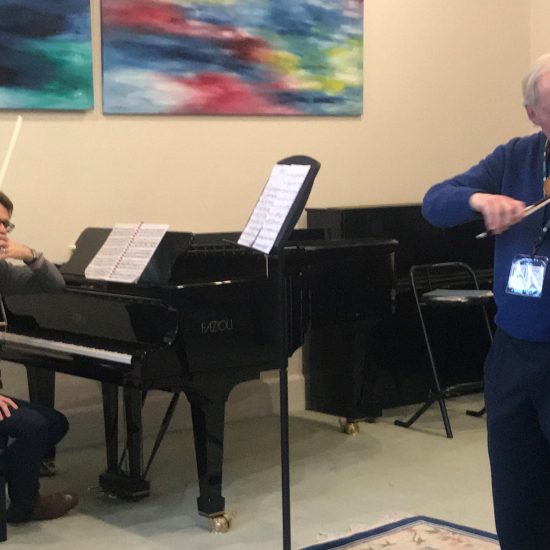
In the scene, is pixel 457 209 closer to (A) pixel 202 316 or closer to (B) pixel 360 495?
(A) pixel 202 316

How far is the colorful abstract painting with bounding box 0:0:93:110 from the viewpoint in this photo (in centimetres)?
440

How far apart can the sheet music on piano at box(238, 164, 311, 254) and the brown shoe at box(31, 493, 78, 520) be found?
4.41 ft

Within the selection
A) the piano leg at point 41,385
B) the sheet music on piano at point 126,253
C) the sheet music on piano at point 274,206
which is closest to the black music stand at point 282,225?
the sheet music on piano at point 274,206

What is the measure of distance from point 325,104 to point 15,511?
2.82 m

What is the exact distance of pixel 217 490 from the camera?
11.8 ft

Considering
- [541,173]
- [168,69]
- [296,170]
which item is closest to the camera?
[541,173]

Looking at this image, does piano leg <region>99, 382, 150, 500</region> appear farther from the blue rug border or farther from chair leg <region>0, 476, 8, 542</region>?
the blue rug border

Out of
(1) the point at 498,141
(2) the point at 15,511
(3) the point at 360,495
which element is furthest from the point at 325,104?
(2) the point at 15,511

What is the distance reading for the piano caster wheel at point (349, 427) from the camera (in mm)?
4949

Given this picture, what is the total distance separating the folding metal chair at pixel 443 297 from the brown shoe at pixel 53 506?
189 centimetres

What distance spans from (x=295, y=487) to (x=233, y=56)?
217 centimetres

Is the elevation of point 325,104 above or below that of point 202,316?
above

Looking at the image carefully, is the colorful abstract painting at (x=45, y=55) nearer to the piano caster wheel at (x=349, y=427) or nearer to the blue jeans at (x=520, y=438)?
the piano caster wheel at (x=349, y=427)

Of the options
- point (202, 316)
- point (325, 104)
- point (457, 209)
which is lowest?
point (202, 316)
